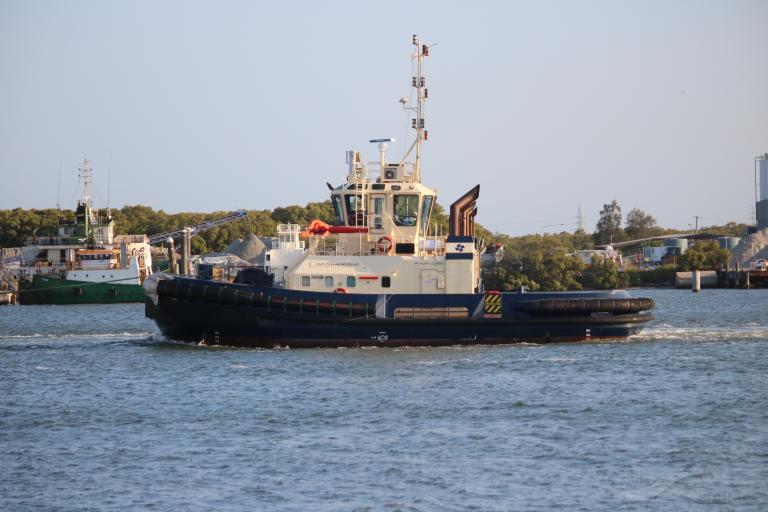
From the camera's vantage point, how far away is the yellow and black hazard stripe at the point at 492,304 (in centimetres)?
3000

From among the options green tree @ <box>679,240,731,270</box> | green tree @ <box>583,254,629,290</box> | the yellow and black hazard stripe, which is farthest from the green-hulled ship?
green tree @ <box>679,240,731,270</box>

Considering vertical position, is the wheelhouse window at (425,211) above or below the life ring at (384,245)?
above

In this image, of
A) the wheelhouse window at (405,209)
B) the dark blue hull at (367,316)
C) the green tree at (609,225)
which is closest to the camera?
the dark blue hull at (367,316)

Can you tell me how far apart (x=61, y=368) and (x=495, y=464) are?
587 inches

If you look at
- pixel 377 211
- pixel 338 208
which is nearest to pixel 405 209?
pixel 377 211

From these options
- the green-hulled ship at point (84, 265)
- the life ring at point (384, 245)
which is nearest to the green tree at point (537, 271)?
the green-hulled ship at point (84, 265)

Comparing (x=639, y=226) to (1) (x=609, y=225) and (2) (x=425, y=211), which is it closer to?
(1) (x=609, y=225)

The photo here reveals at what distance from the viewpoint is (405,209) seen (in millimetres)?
31250

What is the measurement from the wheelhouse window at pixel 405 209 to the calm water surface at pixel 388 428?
3.88 metres

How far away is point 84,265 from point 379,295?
43.5 meters

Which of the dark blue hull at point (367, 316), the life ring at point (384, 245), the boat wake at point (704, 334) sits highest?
the life ring at point (384, 245)

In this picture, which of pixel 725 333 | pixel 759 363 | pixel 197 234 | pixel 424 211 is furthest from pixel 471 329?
pixel 197 234

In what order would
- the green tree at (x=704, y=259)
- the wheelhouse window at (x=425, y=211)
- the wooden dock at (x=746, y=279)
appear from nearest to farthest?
the wheelhouse window at (x=425, y=211) → the wooden dock at (x=746, y=279) → the green tree at (x=704, y=259)

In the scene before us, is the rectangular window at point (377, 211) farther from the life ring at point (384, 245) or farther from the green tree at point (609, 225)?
the green tree at point (609, 225)
